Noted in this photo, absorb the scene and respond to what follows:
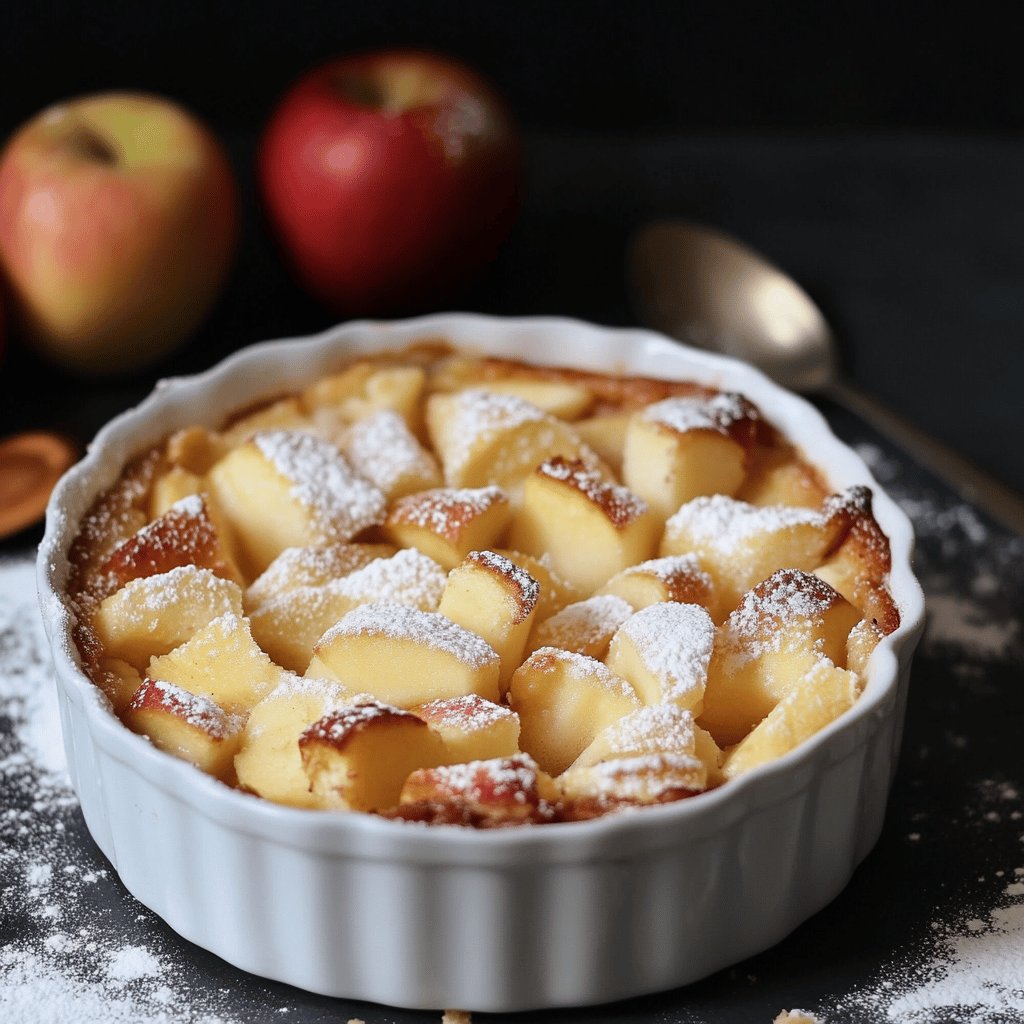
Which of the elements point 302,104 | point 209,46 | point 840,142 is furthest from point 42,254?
point 840,142

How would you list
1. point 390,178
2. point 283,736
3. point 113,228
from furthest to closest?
1. point 390,178
2. point 113,228
3. point 283,736

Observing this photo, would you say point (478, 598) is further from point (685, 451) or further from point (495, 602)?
point (685, 451)

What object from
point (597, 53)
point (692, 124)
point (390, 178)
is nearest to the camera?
point (390, 178)

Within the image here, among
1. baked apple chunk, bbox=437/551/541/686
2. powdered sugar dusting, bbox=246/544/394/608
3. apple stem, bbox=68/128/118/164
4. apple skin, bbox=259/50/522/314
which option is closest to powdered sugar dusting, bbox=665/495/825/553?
baked apple chunk, bbox=437/551/541/686

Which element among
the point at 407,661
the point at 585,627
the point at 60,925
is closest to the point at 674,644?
the point at 585,627

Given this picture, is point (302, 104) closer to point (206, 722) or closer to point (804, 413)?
point (804, 413)

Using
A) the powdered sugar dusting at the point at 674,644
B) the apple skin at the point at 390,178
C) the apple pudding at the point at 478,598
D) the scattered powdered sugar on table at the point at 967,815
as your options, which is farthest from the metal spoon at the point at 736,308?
the powdered sugar dusting at the point at 674,644
